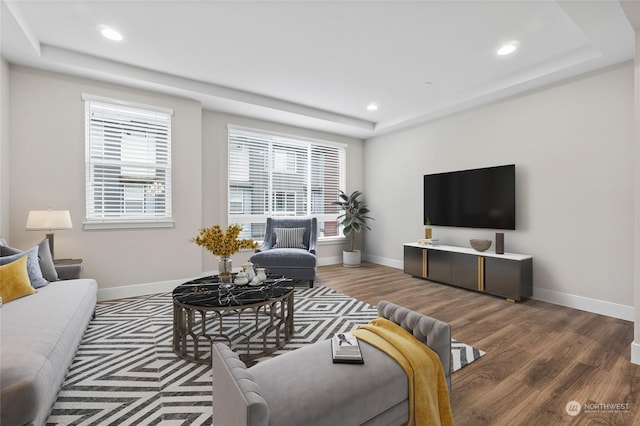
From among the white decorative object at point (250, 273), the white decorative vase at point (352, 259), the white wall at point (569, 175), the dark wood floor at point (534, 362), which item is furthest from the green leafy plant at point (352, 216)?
the white decorative object at point (250, 273)

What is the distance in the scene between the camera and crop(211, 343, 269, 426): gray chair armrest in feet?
3.13

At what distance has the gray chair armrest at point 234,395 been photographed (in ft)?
3.13

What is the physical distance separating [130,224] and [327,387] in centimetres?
355

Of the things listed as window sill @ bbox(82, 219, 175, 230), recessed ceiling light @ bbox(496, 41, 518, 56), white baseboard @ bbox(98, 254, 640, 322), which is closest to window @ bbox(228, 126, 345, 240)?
window sill @ bbox(82, 219, 175, 230)

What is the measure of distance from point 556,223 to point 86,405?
186 inches

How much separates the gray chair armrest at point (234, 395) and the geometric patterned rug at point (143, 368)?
0.47m

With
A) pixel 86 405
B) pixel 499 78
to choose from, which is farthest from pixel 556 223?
pixel 86 405

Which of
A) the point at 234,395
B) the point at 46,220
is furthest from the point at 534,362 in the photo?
the point at 46,220

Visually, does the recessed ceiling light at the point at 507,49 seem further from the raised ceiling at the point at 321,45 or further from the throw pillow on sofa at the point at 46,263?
the throw pillow on sofa at the point at 46,263

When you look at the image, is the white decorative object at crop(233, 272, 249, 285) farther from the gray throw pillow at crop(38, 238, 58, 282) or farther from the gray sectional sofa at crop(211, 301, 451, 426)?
the gray throw pillow at crop(38, 238, 58, 282)

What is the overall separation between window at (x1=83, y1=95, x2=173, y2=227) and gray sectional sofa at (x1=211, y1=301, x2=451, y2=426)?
10.4ft

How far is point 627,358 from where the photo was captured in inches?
86.2

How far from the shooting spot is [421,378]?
140cm

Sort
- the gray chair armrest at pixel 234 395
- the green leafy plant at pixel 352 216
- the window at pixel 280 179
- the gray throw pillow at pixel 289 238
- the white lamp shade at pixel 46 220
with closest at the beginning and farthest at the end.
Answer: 1. the gray chair armrest at pixel 234 395
2. the white lamp shade at pixel 46 220
3. the gray throw pillow at pixel 289 238
4. the window at pixel 280 179
5. the green leafy plant at pixel 352 216
